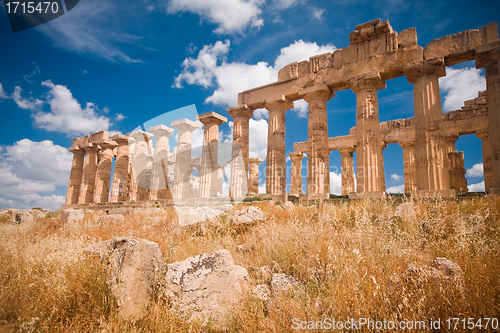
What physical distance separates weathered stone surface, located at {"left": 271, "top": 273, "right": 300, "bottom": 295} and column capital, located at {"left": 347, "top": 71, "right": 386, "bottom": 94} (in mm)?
10916

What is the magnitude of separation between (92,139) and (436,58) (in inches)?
991

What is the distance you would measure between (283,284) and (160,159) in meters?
20.3

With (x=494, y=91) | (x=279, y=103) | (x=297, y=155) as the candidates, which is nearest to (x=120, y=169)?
(x=297, y=155)

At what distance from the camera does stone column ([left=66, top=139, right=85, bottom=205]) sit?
24.6 metres

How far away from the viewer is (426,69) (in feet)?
35.0

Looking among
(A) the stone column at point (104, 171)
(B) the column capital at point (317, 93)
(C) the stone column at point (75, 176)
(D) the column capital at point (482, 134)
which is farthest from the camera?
(C) the stone column at point (75, 176)

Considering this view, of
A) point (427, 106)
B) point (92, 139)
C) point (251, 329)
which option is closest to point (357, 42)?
point (427, 106)

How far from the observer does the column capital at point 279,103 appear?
46.2 feet

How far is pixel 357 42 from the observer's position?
1224 centimetres

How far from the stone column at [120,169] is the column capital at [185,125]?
5.37m

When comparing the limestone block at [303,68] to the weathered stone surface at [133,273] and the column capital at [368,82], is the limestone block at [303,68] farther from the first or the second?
the weathered stone surface at [133,273]

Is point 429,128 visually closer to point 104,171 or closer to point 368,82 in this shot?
point 368,82

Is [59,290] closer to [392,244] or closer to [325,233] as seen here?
[325,233]

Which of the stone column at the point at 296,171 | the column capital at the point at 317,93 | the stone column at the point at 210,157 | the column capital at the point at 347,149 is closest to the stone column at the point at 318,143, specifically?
the column capital at the point at 317,93
